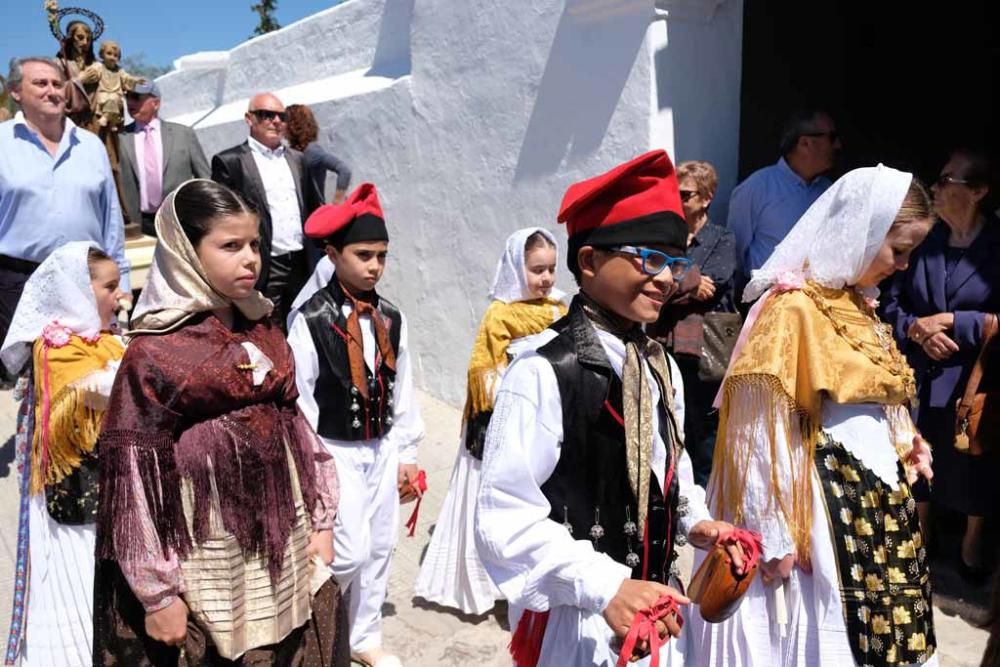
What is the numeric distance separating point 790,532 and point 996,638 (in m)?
0.62

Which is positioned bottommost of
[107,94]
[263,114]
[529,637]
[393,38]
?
[529,637]

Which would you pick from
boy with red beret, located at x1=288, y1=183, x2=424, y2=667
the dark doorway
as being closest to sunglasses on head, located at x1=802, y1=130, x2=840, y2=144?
the dark doorway

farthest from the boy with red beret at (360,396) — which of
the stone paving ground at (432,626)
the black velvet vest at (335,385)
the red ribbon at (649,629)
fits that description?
the red ribbon at (649,629)

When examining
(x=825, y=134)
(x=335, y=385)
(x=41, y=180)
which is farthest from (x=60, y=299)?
(x=825, y=134)

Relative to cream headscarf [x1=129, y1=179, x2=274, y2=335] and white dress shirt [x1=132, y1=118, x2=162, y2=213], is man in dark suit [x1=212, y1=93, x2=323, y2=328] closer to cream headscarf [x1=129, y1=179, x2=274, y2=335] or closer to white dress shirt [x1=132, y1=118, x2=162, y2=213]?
white dress shirt [x1=132, y1=118, x2=162, y2=213]

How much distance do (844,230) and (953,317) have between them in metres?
1.76

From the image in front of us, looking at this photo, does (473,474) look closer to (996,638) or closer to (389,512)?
(389,512)

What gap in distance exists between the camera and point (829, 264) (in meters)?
2.58

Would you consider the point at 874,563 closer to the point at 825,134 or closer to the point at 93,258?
the point at 825,134

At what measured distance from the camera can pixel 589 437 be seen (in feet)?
6.31

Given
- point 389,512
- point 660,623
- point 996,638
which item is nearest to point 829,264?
point 996,638

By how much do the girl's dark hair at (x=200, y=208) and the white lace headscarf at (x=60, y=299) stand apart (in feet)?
3.46

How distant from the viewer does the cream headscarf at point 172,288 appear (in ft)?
7.32

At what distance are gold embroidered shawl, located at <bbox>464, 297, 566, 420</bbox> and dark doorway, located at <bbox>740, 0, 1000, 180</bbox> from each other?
318 centimetres
